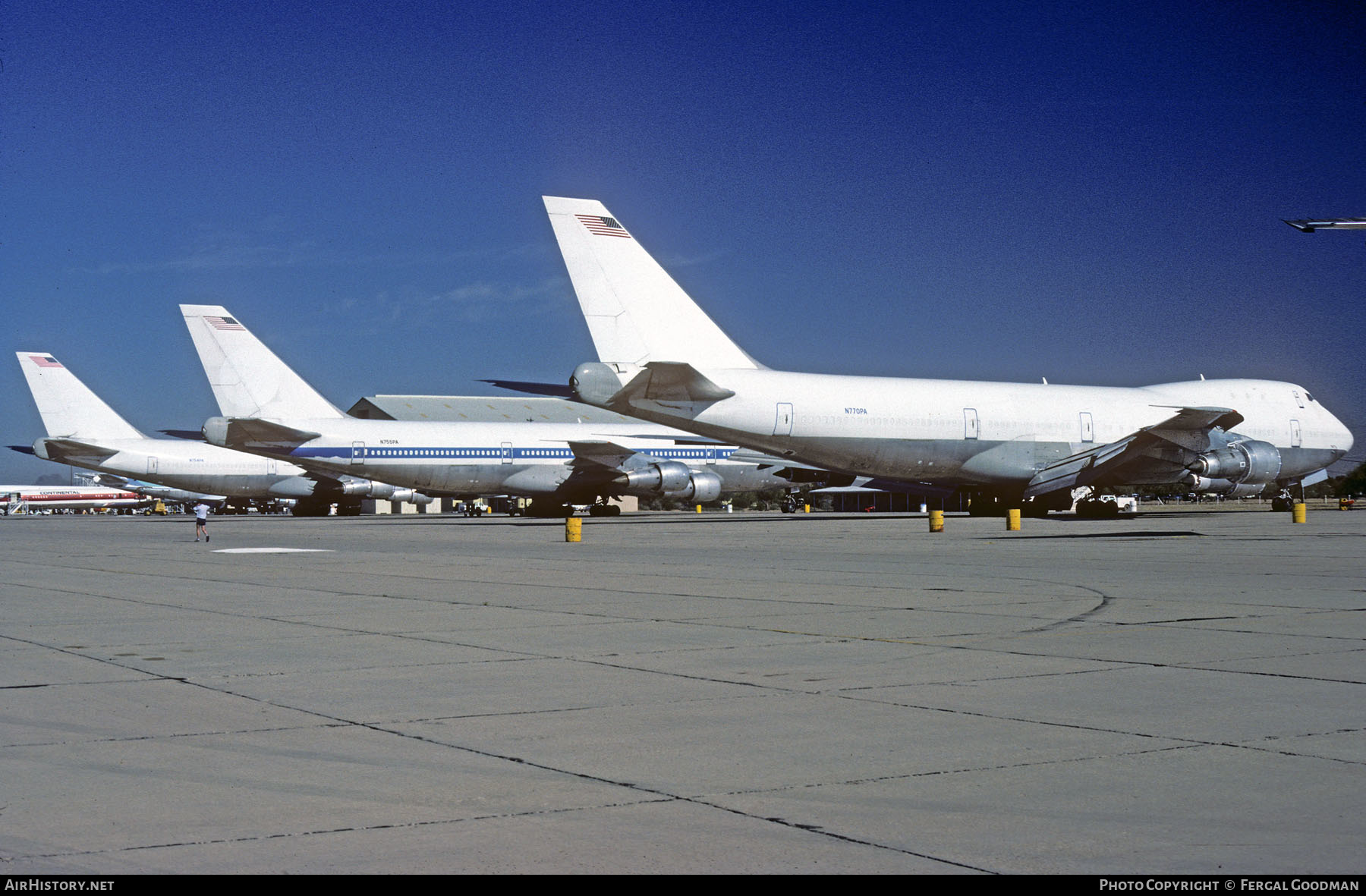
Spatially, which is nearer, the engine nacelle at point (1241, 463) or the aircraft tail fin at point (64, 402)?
the engine nacelle at point (1241, 463)

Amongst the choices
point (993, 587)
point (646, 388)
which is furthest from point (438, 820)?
point (646, 388)

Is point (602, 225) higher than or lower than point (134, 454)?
higher

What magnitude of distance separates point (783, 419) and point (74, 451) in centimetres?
4350

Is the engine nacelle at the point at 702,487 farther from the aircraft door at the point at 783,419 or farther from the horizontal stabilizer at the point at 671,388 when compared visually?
the horizontal stabilizer at the point at 671,388

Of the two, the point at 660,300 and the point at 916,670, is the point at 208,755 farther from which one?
the point at 660,300

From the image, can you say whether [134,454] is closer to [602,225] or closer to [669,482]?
[669,482]

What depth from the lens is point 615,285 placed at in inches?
1407

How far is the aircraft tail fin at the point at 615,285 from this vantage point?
35656 millimetres

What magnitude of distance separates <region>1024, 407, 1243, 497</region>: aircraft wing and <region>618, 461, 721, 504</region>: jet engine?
48.7 ft

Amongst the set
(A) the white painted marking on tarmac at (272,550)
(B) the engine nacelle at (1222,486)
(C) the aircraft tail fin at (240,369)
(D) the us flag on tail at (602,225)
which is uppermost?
(D) the us flag on tail at (602,225)

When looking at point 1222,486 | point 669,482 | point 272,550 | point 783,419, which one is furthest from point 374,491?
point 1222,486

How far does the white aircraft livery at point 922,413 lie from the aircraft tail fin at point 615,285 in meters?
0.04

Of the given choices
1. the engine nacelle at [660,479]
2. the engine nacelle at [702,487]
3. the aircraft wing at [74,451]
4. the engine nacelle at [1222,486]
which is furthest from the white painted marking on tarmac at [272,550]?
the aircraft wing at [74,451]

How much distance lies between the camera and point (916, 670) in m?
8.55
